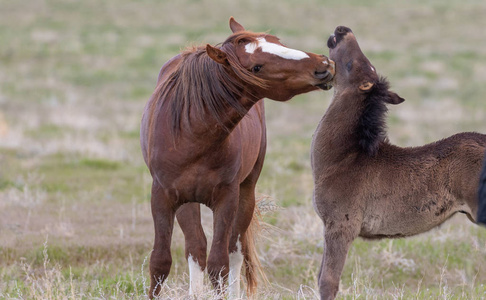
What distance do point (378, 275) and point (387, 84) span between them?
8.36 ft

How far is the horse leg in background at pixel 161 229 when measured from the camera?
5.02m

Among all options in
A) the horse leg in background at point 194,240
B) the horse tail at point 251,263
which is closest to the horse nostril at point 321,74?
the horse leg in background at point 194,240

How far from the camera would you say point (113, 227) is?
26.6 ft

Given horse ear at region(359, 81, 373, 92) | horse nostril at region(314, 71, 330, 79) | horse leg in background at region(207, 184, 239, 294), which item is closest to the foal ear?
horse ear at region(359, 81, 373, 92)

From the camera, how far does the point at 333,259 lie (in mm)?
4746

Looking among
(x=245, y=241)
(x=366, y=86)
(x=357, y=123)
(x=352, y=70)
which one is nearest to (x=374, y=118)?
(x=357, y=123)

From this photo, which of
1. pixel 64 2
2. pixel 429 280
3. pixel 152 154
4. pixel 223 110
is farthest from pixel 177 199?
pixel 64 2

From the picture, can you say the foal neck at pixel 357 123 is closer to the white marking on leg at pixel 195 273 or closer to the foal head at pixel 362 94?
the foal head at pixel 362 94

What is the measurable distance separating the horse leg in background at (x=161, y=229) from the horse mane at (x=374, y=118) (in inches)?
58.7

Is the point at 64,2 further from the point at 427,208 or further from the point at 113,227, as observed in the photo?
the point at 427,208

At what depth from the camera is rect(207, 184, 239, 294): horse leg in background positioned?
16.6 ft

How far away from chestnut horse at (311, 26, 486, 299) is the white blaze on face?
2.58 ft

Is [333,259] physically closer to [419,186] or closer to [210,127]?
[419,186]

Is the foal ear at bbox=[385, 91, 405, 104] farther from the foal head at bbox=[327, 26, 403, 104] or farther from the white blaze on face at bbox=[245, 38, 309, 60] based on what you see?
the white blaze on face at bbox=[245, 38, 309, 60]
